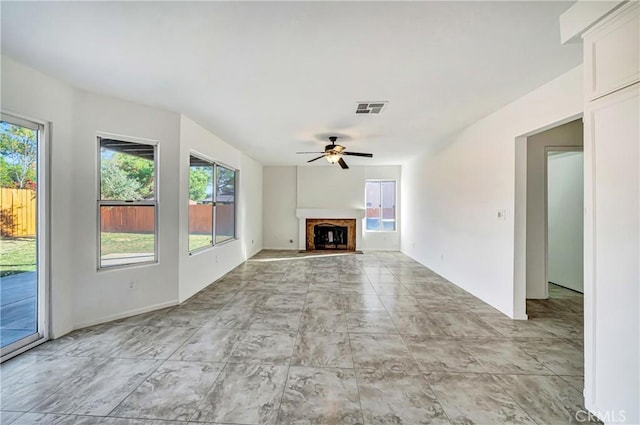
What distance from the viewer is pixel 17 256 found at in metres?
2.52

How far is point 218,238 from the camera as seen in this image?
5375 mm

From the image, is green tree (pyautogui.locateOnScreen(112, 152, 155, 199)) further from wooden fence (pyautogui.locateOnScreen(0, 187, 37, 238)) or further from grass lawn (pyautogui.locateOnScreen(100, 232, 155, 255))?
wooden fence (pyautogui.locateOnScreen(0, 187, 37, 238))

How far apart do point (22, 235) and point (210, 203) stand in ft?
8.63

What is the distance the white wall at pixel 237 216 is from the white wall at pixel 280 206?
448mm

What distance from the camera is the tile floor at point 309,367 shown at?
1787 millimetres

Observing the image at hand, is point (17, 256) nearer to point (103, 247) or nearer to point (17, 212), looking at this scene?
point (17, 212)

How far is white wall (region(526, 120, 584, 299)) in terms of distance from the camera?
3.96m

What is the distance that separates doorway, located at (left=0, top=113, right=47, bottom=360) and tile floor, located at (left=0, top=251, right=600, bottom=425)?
0.31 metres

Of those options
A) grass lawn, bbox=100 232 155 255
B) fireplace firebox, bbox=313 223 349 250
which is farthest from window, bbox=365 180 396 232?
grass lawn, bbox=100 232 155 255

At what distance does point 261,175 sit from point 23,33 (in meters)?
6.57

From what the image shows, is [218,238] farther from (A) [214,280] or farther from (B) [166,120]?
(B) [166,120]

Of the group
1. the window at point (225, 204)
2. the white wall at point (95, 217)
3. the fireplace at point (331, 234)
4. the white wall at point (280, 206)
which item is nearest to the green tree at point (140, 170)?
the white wall at point (95, 217)

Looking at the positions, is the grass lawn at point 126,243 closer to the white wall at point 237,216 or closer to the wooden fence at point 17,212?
the white wall at point 237,216

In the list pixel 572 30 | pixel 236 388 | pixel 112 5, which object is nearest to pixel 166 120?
pixel 112 5
